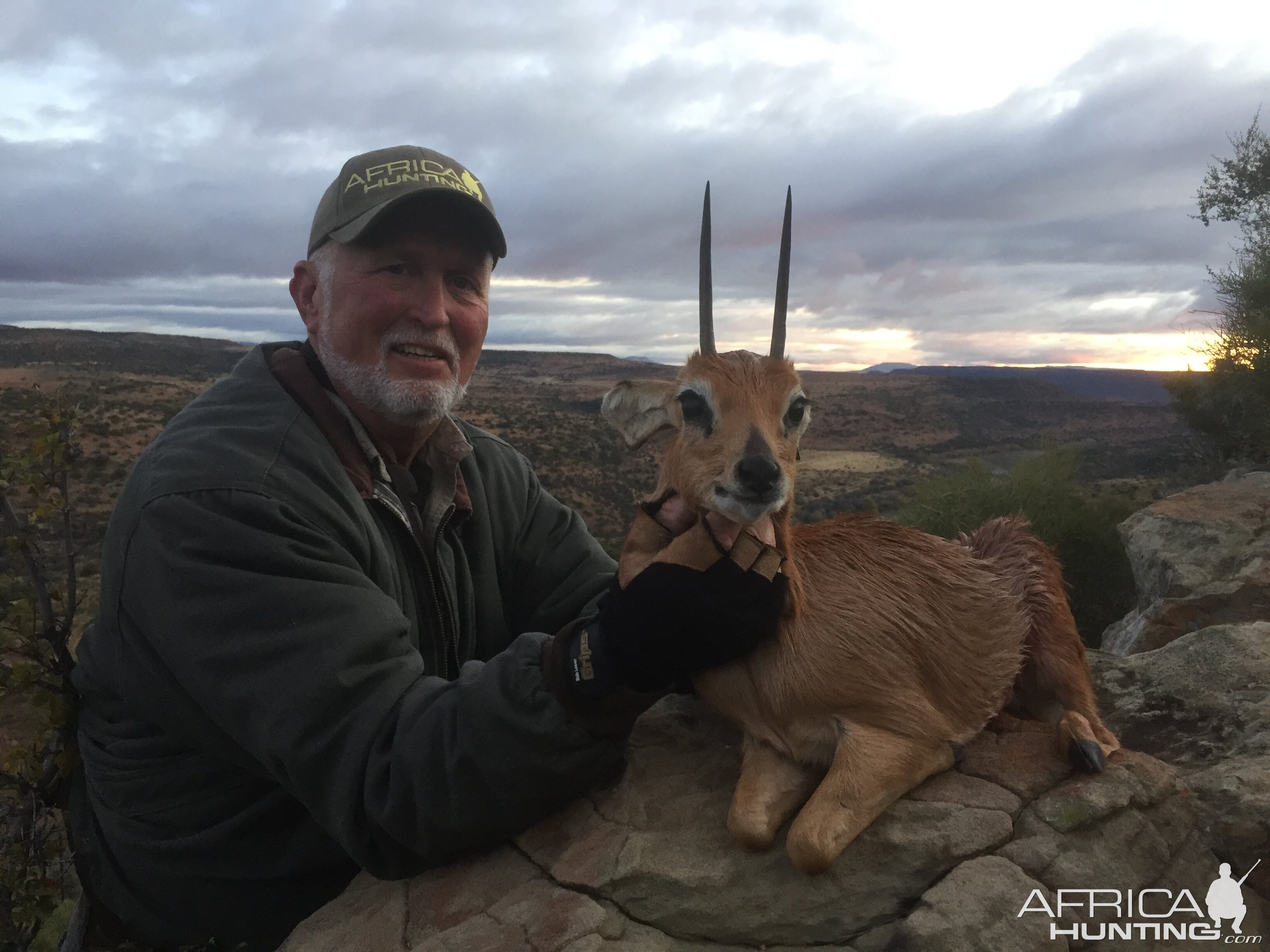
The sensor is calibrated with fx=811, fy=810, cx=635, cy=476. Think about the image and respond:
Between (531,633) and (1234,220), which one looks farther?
(1234,220)

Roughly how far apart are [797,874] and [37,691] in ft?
12.7

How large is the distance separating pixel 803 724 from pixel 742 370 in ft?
4.97

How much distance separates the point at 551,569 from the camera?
4.68 m

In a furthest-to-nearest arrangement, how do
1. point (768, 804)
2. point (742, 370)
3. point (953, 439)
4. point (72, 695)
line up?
point (953, 439) < point (72, 695) < point (742, 370) < point (768, 804)

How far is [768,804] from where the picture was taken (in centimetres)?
299

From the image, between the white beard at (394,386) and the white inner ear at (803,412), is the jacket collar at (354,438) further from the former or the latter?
the white inner ear at (803,412)

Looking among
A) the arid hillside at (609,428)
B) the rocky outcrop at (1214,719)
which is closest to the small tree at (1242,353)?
the arid hillside at (609,428)

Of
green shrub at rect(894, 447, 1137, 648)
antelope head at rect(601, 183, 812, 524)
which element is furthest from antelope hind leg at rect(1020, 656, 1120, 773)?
green shrub at rect(894, 447, 1137, 648)

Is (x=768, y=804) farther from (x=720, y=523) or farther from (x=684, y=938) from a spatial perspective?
(x=720, y=523)

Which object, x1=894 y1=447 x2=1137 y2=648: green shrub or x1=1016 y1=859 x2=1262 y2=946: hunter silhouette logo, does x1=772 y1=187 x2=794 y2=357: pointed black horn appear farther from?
x1=894 y1=447 x2=1137 y2=648: green shrub

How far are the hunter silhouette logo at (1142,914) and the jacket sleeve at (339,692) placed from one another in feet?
5.32

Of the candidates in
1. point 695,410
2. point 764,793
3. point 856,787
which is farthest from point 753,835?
point 695,410

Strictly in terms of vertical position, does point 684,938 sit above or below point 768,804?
below

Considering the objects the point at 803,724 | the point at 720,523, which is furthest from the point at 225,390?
the point at 803,724
